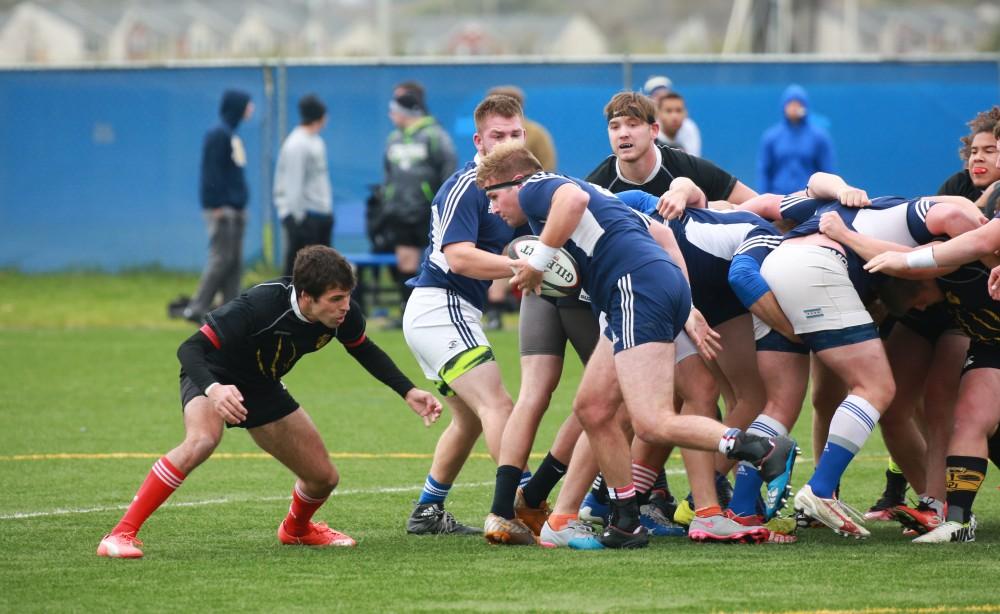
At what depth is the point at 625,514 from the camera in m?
6.90

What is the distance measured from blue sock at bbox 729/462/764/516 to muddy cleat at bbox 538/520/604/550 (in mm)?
713

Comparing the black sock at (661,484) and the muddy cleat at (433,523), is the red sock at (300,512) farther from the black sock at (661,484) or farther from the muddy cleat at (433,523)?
the black sock at (661,484)

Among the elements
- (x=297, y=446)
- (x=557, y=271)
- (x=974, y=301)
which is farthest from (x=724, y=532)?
(x=297, y=446)

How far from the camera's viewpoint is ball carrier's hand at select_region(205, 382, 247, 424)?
6449mm

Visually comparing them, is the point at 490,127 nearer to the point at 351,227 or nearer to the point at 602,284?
the point at 602,284

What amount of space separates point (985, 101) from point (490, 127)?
1327 centimetres

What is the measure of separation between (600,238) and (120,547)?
247 centimetres

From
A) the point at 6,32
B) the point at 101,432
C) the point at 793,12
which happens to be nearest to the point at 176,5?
the point at 6,32

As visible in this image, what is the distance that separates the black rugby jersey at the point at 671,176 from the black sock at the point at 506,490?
1.80 m

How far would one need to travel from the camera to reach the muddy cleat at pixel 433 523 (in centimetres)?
740

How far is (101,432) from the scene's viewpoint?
10609mm

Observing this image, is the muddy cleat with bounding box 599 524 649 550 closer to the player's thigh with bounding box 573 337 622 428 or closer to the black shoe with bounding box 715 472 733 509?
the player's thigh with bounding box 573 337 622 428

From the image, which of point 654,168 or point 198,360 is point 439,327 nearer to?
point 198,360


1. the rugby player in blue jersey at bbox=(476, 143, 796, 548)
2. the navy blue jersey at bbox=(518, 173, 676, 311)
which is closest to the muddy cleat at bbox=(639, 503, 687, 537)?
the rugby player in blue jersey at bbox=(476, 143, 796, 548)
